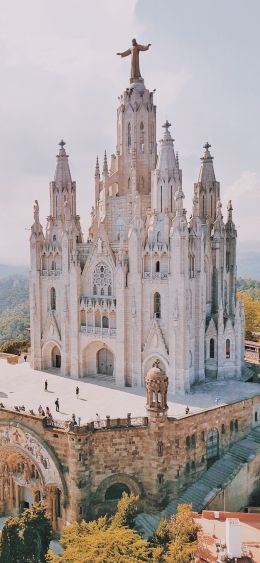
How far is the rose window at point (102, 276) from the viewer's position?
35.7m

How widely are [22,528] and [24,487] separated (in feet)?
21.7

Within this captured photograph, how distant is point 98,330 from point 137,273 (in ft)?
17.6

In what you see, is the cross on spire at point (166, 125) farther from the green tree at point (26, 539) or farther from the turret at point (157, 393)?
the green tree at point (26, 539)

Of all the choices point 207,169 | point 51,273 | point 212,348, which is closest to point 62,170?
point 51,273

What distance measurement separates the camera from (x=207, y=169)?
3756 centimetres

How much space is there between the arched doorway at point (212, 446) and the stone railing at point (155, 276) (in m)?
10.0

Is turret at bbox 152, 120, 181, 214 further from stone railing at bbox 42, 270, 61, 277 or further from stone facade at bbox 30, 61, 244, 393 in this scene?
stone railing at bbox 42, 270, 61, 277

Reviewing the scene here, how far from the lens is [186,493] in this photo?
89.9 ft

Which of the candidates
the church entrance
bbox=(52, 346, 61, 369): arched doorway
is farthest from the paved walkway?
bbox=(52, 346, 61, 369): arched doorway

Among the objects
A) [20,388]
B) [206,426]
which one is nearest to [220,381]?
[206,426]

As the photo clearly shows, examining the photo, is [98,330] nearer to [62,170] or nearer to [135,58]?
[62,170]

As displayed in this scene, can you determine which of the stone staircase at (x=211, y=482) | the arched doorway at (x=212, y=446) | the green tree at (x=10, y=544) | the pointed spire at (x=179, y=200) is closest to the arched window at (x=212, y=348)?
the stone staircase at (x=211, y=482)

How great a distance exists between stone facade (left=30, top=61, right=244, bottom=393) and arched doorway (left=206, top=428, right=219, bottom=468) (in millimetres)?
3889

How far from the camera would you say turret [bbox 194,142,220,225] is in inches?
1474
